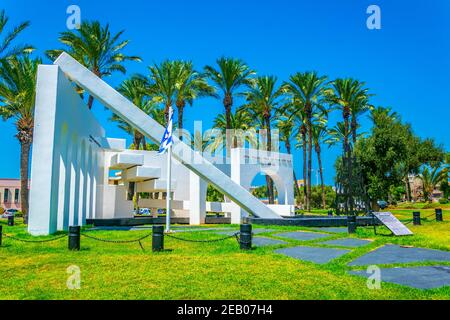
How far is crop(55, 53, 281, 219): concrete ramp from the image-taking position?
17125 mm

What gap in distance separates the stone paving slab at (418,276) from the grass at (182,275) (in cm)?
40

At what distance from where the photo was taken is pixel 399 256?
970 centimetres

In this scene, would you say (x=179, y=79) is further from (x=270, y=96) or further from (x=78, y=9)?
(x=78, y=9)

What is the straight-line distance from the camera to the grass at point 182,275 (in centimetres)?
606

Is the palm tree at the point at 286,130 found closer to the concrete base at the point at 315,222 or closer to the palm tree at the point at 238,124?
the palm tree at the point at 238,124

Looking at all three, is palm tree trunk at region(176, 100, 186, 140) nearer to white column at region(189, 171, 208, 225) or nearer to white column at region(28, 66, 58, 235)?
white column at region(189, 171, 208, 225)

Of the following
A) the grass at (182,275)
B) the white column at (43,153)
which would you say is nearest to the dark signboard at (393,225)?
the grass at (182,275)

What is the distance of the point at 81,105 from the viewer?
2009 cm

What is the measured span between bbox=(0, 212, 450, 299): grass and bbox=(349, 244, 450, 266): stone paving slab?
0.34 metres

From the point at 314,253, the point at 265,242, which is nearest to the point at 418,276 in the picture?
the point at 314,253

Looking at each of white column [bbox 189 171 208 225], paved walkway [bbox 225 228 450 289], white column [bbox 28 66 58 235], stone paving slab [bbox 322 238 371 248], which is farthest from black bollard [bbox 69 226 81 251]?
white column [bbox 189 171 208 225]
